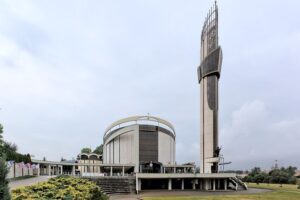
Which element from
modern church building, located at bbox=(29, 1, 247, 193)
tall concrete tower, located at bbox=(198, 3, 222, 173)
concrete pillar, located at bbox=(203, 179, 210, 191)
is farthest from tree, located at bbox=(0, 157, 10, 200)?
tall concrete tower, located at bbox=(198, 3, 222, 173)

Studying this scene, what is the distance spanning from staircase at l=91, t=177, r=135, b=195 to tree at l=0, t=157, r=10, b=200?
33964mm

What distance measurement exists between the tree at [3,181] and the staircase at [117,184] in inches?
1337

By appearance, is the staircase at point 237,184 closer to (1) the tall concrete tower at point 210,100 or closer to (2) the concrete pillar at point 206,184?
(2) the concrete pillar at point 206,184

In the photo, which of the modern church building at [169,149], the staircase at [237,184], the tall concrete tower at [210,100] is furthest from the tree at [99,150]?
the staircase at [237,184]

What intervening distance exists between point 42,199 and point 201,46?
6221 centimetres

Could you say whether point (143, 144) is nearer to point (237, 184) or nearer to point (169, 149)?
point (169, 149)

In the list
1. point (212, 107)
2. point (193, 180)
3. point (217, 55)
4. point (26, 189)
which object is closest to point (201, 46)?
point (217, 55)

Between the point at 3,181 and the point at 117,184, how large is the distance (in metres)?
38.6

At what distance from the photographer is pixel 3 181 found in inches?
263

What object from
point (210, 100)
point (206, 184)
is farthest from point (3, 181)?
point (210, 100)

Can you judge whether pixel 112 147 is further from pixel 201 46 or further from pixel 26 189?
pixel 26 189

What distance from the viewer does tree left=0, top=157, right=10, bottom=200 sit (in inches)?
260

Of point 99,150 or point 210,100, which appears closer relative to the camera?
point 210,100

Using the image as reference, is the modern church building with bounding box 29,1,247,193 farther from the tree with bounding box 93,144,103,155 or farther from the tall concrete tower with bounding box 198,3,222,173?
the tree with bounding box 93,144,103,155
